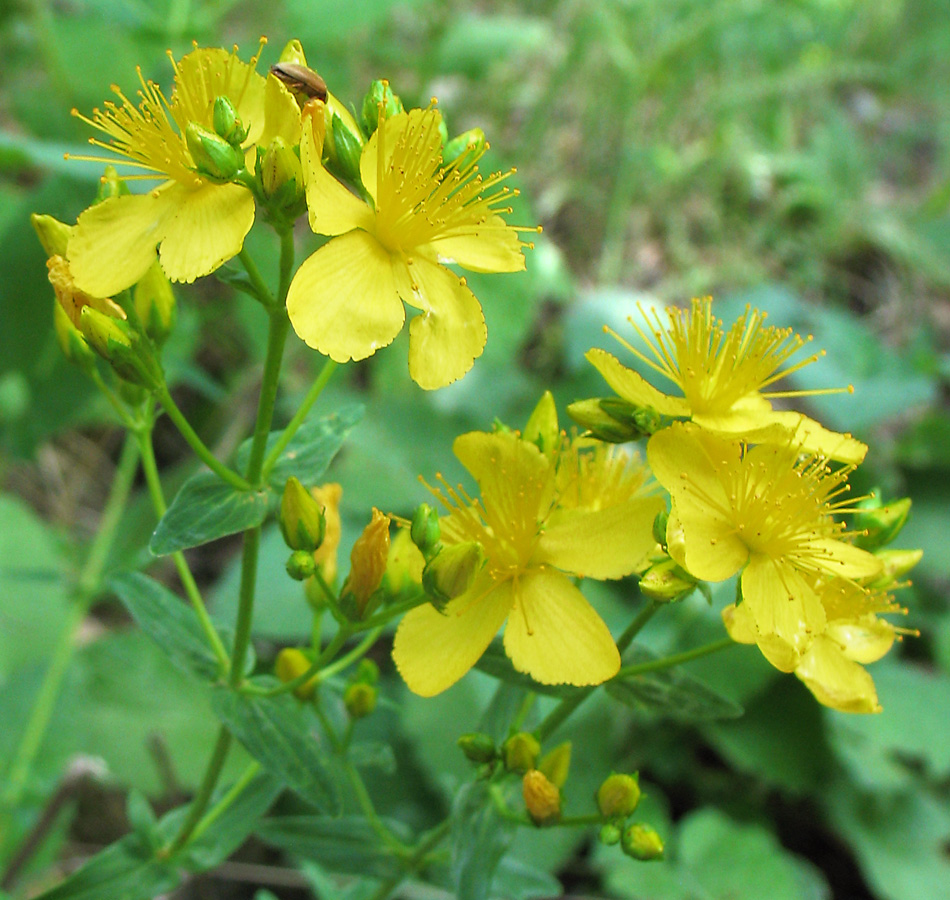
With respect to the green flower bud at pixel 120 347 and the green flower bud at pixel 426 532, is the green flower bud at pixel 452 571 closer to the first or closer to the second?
the green flower bud at pixel 426 532

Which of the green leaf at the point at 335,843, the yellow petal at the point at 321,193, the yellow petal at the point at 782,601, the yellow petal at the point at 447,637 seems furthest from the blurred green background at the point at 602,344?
the yellow petal at the point at 321,193

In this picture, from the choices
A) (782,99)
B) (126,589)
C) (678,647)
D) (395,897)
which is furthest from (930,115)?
(126,589)

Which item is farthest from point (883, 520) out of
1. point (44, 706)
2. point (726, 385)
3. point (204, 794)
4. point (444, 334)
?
point (44, 706)

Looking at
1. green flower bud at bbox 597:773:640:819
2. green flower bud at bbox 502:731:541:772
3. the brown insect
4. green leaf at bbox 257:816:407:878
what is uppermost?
the brown insect

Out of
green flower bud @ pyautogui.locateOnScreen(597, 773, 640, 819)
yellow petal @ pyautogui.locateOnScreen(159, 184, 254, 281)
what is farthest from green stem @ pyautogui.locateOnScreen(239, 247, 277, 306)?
green flower bud @ pyautogui.locateOnScreen(597, 773, 640, 819)

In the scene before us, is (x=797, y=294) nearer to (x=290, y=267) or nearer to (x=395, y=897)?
(x=395, y=897)

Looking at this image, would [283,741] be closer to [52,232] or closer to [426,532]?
[426,532]

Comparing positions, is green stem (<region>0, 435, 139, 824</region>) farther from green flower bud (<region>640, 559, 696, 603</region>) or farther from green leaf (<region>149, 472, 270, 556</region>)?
green flower bud (<region>640, 559, 696, 603</region>)
